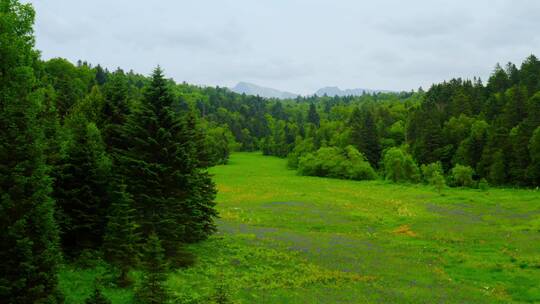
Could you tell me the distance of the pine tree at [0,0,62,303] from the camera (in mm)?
15203

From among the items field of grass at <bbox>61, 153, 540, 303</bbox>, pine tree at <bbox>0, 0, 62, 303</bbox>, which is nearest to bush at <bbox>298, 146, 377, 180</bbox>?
field of grass at <bbox>61, 153, 540, 303</bbox>

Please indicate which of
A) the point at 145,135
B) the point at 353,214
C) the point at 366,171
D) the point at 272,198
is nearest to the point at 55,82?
the point at 272,198

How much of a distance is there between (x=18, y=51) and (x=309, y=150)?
102 metres

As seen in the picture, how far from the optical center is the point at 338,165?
92.6 m

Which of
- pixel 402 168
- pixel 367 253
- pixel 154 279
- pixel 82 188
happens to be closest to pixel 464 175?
pixel 402 168

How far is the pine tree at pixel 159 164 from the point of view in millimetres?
24391

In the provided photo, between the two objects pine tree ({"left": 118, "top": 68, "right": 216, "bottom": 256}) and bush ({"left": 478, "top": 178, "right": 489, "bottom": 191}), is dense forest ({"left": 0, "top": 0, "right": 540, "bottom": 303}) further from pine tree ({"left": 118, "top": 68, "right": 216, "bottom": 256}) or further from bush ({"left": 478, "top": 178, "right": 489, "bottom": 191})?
bush ({"left": 478, "top": 178, "right": 489, "bottom": 191})

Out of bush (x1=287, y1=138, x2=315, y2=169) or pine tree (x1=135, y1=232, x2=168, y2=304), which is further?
bush (x1=287, y1=138, x2=315, y2=169)

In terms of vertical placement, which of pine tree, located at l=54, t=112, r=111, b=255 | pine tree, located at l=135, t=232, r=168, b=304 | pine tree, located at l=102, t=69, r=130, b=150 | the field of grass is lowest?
the field of grass

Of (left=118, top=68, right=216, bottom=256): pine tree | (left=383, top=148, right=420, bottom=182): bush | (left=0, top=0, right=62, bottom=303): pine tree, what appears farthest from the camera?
(left=383, top=148, right=420, bottom=182): bush

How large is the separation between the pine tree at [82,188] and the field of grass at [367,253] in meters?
2.74

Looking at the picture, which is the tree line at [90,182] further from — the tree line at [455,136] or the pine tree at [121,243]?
the tree line at [455,136]

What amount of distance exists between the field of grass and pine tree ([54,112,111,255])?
108 inches

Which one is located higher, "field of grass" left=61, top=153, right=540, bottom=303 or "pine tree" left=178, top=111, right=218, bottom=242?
"pine tree" left=178, top=111, right=218, bottom=242
